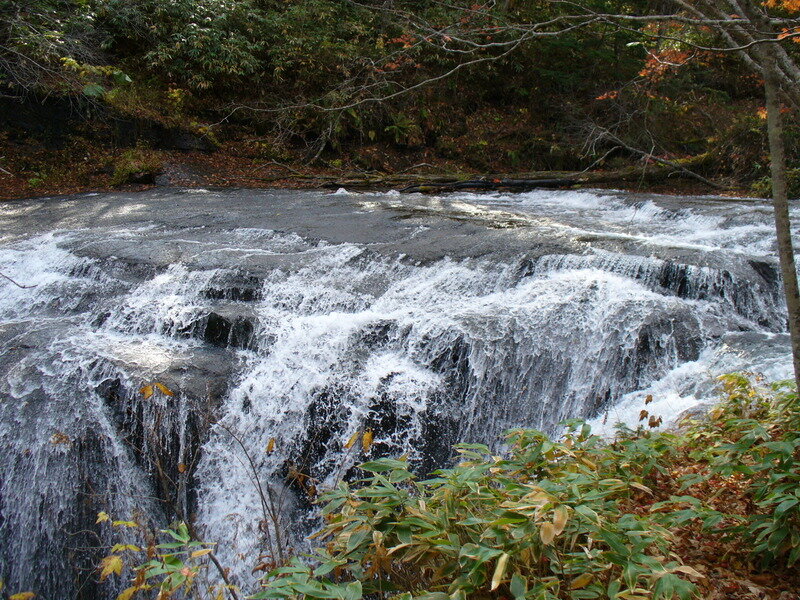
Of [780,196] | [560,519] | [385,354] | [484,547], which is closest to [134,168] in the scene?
[385,354]

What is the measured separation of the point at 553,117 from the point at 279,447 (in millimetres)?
15673

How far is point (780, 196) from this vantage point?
290cm

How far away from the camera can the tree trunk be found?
276 cm

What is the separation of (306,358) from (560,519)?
13.4ft

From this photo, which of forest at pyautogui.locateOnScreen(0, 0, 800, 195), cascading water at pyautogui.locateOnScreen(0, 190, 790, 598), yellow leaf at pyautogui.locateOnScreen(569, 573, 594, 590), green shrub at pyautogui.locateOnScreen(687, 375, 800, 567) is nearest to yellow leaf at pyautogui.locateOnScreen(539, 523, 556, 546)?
yellow leaf at pyautogui.locateOnScreen(569, 573, 594, 590)

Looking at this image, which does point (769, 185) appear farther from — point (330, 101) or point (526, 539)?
point (526, 539)

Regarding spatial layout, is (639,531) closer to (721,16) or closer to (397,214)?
(721,16)

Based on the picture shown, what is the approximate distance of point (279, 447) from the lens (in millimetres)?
5184

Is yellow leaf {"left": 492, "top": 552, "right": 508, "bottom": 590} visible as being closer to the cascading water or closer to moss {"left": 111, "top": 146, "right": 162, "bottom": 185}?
the cascading water

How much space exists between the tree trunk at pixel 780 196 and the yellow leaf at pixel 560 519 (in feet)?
5.67

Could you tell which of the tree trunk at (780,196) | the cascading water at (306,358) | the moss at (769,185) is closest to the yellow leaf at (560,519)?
the tree trunk at (780,196)

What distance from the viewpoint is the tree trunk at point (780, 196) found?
2758mm

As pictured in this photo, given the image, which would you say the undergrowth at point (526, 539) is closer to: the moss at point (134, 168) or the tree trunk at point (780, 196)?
the tree trunk at point (780, 196)

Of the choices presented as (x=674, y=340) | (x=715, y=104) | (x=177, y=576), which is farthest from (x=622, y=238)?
(x=715, y=104)
